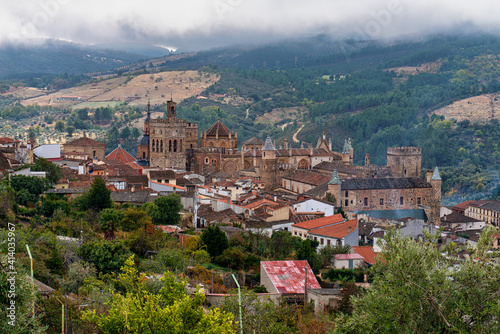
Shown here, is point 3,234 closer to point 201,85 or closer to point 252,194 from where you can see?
point 252,194

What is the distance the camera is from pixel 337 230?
32469 mm

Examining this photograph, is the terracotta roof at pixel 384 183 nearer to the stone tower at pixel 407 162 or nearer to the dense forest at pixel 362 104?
the stone tower at pixel 407 162

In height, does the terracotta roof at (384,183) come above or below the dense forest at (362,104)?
below

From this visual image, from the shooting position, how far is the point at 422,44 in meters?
174

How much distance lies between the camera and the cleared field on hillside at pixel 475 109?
106 m

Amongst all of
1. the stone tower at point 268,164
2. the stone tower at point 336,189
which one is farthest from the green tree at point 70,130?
the stone tower at point 336,189

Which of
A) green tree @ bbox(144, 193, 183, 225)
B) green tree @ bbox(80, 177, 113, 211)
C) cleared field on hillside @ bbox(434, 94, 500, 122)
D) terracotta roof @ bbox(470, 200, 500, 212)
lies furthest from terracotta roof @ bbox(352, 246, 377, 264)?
cleared field on hillside @ bbox(434, 94, 500, 122)

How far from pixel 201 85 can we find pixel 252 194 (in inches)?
3432

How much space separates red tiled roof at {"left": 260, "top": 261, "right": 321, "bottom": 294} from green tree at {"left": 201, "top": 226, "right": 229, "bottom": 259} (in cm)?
346

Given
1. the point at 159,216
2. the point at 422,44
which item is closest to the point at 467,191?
the point at 159,216

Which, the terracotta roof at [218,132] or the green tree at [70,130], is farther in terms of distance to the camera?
the green tree at [70,130]

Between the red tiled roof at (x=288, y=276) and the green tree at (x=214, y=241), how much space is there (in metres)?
3.46

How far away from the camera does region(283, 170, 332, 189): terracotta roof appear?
4534cm

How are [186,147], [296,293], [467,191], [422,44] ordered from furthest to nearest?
[422,44]
[467,191]
[186,147]
[296,293]
